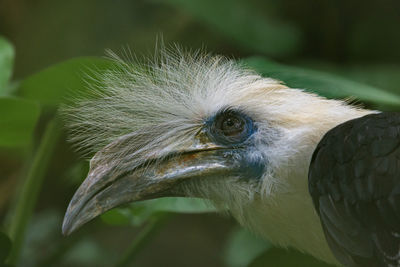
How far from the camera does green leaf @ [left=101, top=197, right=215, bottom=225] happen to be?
2398 millimetres

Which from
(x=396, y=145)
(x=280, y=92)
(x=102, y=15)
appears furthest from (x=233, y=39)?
(x=396, y=145)

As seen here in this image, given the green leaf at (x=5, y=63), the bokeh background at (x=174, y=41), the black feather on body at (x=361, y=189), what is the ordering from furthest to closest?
1. the bokeh background at (x=174, y=41)
2. the green leaf at (x=5, y=63)
3. the black feather on body at (x=361, y=189)

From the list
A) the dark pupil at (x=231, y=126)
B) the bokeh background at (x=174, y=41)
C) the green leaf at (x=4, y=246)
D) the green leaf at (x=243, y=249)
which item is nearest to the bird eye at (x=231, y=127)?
the dark pupil at (x=231, y=126)

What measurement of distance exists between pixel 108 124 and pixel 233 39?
2229 mm

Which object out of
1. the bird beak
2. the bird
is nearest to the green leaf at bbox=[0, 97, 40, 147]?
the bird

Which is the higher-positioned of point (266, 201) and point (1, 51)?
point (1, 51)

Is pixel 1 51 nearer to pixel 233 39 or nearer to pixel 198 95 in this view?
pixel 198 95

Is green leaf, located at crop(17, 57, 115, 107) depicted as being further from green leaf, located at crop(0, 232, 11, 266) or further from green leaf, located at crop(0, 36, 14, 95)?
green leaf, located at crop(0, 232, 11, 266)

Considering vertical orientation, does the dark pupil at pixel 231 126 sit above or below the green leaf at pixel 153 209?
above

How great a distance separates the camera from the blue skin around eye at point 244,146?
2094 mm

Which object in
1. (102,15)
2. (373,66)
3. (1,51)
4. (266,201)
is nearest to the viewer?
(266,201)

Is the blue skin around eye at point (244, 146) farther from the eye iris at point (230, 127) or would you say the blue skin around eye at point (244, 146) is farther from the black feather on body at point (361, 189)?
the black feather on body at point (361, 189)

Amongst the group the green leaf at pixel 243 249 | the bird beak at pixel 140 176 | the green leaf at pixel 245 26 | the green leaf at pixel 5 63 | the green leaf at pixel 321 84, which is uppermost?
the green leaf at pixel 245 26

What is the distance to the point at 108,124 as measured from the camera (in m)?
2.33
